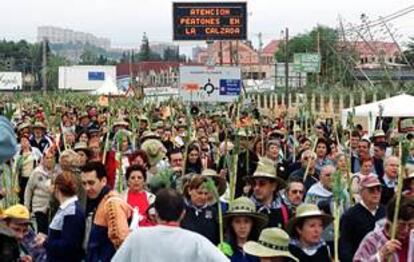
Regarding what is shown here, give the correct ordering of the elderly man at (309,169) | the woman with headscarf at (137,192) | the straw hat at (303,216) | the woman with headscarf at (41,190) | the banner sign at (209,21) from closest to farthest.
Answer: the straw hat at (303,216), the woman with headscarf at (137,192), the woman with headscarf at (41,190), the elderly man at (309,169), the banner sign at (209,21)

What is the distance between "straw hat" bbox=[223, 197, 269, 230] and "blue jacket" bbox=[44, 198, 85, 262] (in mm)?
1077

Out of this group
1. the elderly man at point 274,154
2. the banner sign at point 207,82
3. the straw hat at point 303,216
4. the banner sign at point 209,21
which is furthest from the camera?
the banner sign at point 209,21

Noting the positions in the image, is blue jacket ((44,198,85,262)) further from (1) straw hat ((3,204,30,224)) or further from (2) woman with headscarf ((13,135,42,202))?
(2) woman with headscarf ((13,135,42,202))

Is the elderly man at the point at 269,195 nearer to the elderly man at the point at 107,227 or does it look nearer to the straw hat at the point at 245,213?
the straw hat at the point at 245,213

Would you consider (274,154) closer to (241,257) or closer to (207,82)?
(241,257)

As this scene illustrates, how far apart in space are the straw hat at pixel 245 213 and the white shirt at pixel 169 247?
6.82ft

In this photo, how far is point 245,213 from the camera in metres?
7.61

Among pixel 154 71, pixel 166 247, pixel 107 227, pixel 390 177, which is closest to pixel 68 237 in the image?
pixel 107 227

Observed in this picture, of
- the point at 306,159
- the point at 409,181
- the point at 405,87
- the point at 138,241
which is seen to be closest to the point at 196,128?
the point at 306,159

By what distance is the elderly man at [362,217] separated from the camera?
8008 millimetres

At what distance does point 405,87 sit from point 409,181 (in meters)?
28.0

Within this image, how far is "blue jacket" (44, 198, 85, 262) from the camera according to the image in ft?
25.6

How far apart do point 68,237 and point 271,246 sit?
1814mm

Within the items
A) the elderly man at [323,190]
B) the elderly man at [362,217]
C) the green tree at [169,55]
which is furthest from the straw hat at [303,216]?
the green tree at [169,55]
